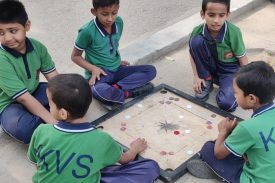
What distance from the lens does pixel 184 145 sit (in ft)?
10.2

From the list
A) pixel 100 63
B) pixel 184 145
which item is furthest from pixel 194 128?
pixel 100 63

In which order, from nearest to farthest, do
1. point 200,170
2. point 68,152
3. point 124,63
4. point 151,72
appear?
point 68,152, point 200,170, point 151,72, point 124,63

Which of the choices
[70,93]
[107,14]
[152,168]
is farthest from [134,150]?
[107,14]

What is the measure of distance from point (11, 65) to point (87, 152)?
43.3 inches

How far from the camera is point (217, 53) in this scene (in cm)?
362

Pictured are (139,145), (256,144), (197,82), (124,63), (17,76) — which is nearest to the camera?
(256,144)

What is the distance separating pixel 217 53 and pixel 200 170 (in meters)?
1.13

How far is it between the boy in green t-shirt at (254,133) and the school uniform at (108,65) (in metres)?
1.14

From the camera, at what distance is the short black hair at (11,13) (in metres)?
3.03

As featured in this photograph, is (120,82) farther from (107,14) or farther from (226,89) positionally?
(226,89)

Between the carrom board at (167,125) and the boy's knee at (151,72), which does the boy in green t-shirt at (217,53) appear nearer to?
the carrom board at (167,125)

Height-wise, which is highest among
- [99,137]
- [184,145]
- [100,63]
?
[99,137]

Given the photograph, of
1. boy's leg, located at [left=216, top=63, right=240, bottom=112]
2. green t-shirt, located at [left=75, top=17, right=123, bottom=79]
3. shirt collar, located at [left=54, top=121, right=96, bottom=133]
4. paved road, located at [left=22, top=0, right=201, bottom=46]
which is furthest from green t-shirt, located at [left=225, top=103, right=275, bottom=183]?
paved road, located at [left=22, top=0, right=201, bottom=46]

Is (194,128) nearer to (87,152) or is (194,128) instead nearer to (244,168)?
(244,168)
